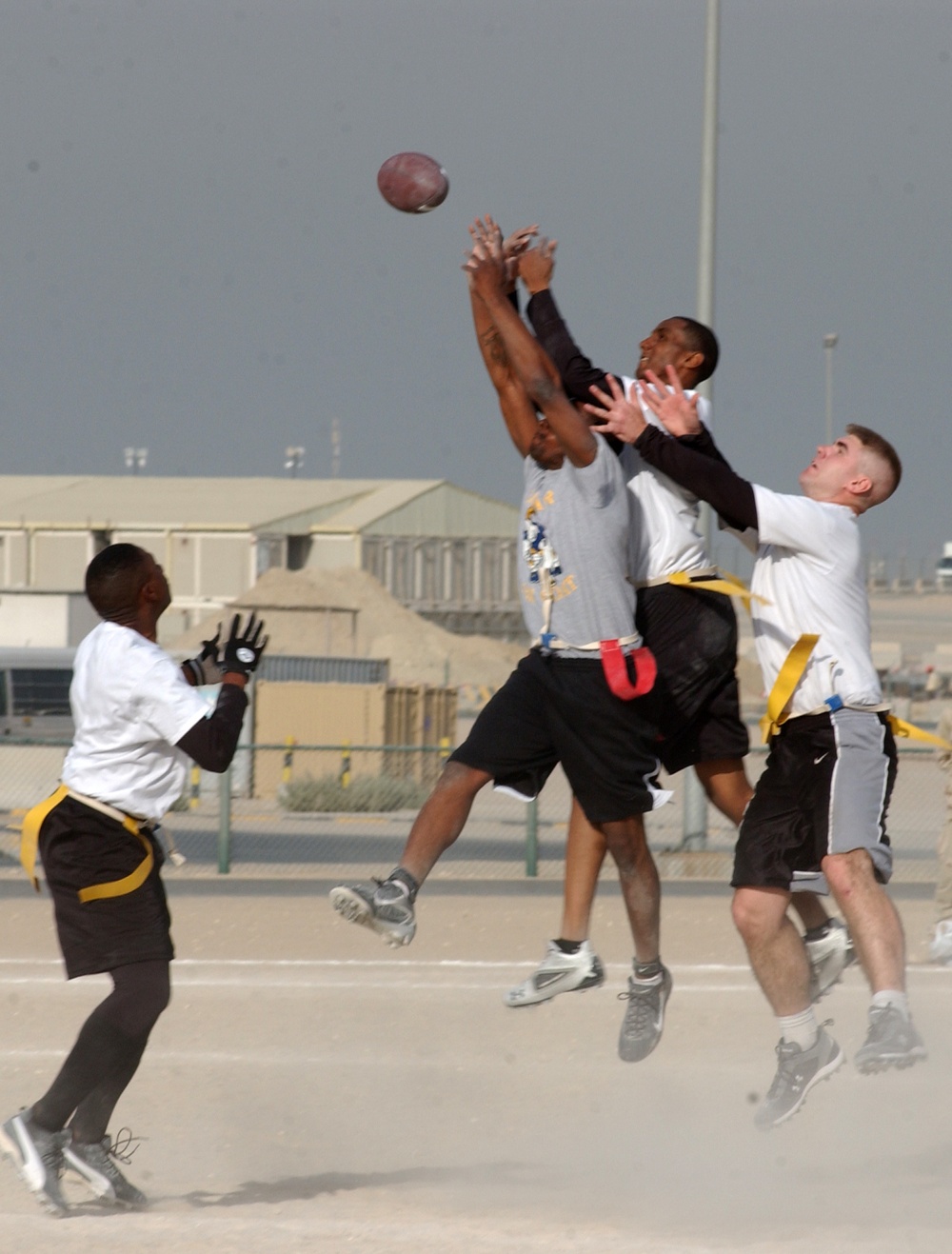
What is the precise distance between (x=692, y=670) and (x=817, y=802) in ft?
2.11

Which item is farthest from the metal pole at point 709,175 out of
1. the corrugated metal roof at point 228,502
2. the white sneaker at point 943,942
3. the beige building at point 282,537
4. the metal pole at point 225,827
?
the corrugated metal roof at point 228,502

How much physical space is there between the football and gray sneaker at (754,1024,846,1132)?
3016 mm

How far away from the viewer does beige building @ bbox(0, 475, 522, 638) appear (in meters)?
52.3

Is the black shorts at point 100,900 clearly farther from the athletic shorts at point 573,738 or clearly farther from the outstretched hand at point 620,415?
the outstretched hand at point 620,415

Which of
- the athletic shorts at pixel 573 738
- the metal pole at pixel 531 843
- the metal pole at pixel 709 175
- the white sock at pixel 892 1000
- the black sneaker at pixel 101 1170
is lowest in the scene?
the metal pole at pixel 531 843

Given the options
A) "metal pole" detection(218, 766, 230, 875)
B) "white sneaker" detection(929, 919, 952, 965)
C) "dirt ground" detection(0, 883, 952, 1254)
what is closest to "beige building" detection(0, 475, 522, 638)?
"metal pole" detection(218, 766, 230, 875)

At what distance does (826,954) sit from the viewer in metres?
6.36

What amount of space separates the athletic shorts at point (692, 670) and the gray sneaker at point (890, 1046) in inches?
44.2

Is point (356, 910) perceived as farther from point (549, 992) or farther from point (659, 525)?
point (659, 525)

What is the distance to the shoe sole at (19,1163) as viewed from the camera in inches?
220

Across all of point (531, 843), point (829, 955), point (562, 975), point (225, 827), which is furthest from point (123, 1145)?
point (531, 843)

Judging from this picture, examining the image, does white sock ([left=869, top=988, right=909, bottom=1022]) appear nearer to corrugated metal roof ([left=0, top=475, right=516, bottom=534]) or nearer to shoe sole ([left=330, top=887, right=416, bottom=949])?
shoe sole ([left=330, top=887, right=416, bottom=949])

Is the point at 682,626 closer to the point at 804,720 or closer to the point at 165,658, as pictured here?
the point at 804,720

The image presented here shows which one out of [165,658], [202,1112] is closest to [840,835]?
[165,658]
